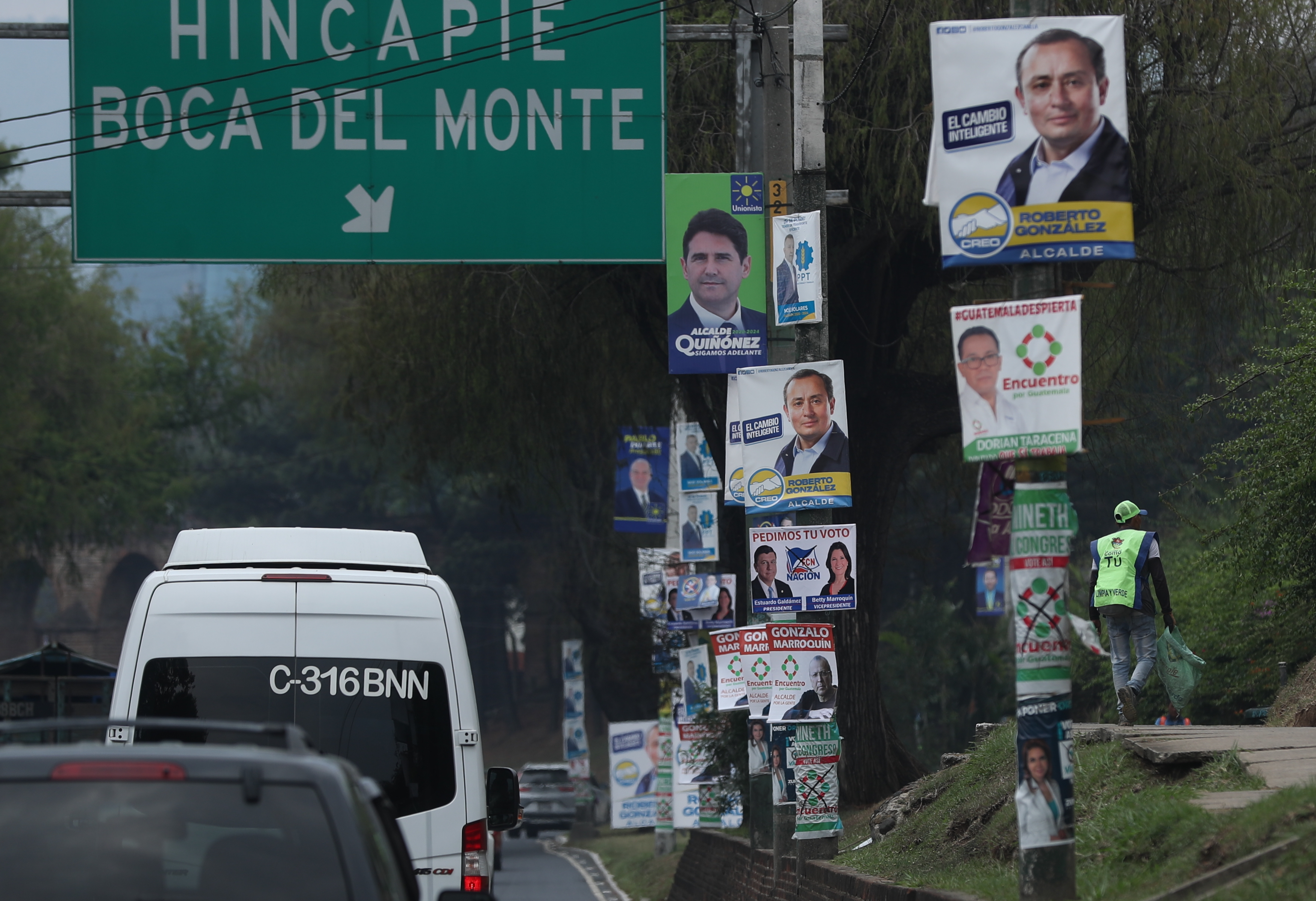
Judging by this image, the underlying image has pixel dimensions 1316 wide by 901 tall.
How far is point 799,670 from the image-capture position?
39.9 ft

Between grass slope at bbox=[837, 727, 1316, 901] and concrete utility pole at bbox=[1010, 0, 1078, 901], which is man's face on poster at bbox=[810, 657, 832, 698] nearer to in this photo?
grass slope at bbox=[837, 727, 1316, 901]

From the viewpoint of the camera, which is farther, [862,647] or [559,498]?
[559,498]

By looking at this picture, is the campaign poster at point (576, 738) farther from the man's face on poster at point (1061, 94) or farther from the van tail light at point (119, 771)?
the van tail light at point (119, 771)

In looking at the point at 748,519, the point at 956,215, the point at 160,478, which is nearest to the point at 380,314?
the point at 748,519

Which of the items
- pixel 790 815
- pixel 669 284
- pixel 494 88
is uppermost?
pixel 494 88

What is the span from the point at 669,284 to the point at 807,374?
1.80 metres

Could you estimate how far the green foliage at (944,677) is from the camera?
44.0 m

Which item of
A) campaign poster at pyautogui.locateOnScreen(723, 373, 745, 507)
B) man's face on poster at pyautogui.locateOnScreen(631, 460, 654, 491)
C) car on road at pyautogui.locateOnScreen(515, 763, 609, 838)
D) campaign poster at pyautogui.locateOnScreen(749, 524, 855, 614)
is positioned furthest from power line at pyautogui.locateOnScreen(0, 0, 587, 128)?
car on road at pyautogui.locateOnScreen(515, 763, 609, 838)

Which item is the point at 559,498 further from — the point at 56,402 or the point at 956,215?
the point at 56,402

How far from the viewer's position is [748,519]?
13492mm

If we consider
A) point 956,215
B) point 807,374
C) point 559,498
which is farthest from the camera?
point 559,498

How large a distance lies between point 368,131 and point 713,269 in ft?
A: 9.45

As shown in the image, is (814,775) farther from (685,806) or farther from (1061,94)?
(685,806)

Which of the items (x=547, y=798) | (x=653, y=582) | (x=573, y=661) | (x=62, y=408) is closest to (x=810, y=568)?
(x=653, y=582)
